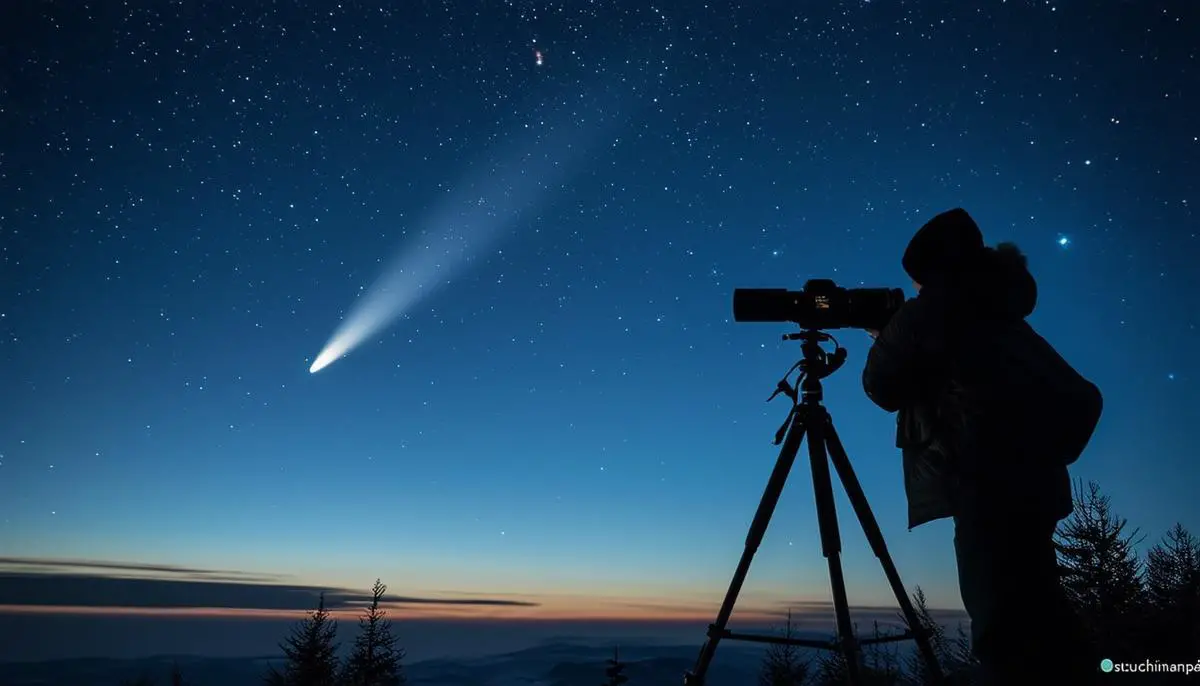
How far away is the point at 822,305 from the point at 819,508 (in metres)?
0.99

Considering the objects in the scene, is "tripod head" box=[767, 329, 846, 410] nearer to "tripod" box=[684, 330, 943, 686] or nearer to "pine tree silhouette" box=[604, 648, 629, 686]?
"tripod" box=[684, 330, 943, 686]

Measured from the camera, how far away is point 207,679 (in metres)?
6.33

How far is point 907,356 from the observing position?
6.20ft

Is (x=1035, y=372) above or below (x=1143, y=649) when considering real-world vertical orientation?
above

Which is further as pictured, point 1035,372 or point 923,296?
point 923,296

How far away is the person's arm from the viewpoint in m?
1.86

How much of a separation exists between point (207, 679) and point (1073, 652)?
792cm

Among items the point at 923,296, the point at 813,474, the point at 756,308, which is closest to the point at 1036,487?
the point at 923,296

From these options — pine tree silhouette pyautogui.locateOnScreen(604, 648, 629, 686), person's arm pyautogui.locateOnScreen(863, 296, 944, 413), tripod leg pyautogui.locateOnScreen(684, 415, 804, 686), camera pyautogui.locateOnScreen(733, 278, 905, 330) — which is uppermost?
camera pyautogui.locateOnScreen(733, 278, 905, 330)

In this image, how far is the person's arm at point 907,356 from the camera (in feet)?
6.09

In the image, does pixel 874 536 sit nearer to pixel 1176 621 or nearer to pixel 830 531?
pixel 830 531

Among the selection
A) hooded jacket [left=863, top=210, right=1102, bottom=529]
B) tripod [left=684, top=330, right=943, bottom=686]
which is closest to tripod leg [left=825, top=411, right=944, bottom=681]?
tripod [left=684, top=330, right=943, bottom=686]

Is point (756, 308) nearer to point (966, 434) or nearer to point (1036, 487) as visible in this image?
point (966, 434)

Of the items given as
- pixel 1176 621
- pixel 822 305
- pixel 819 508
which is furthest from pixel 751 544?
pixel 1176 621
